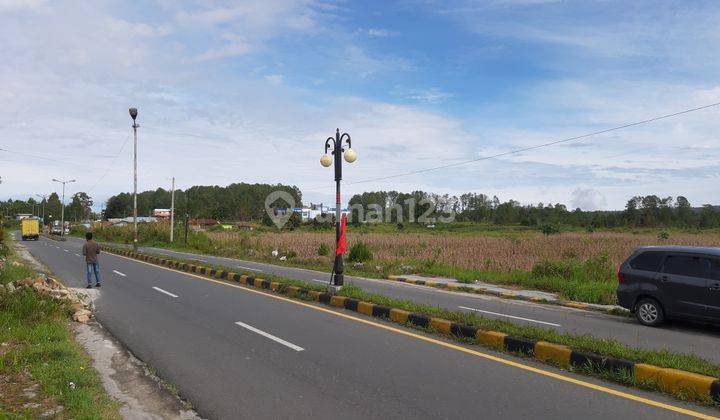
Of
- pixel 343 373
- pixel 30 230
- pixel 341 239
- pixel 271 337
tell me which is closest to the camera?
pixel 343 373

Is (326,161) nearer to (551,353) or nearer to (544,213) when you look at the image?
(551,353)

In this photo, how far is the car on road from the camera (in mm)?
9766

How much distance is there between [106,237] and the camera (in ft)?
229

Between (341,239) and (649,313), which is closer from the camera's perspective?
(649,313)

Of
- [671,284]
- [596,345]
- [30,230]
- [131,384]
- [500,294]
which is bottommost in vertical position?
[500,294]

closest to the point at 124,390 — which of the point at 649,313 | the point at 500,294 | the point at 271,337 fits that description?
the point at 271,337

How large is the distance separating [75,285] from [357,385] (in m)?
13.6

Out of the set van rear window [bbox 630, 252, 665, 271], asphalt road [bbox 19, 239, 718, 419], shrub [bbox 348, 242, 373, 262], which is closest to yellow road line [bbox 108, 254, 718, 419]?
asphalt road [bbox 19, 239, 718, 419]

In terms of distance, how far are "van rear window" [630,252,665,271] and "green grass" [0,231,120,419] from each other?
403 inches

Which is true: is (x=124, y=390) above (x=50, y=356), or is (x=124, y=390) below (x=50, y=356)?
below

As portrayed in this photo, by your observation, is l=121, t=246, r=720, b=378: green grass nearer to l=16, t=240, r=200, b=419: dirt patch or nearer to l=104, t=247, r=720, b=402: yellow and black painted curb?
l=104, t=247, r=720, b=402: yellow and black painted curb

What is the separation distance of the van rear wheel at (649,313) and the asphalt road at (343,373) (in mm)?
5153

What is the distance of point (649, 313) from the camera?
422 inches

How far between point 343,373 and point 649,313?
24.7 feet
